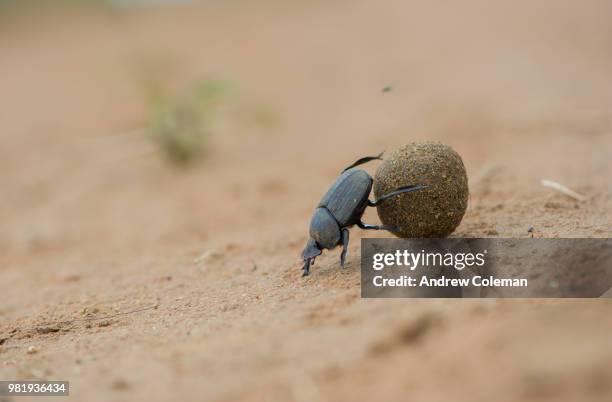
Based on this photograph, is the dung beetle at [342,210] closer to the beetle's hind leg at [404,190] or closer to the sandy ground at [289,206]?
the beetle's hind leg at [404,190]

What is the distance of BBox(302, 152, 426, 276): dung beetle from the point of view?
12.8ft

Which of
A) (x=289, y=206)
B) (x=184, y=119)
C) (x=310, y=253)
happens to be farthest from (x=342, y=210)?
(x=184, y=119)

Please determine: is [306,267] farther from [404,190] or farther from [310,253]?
[404,190]

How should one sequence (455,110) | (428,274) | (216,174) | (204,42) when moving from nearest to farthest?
(428,274), (216,174), (455,110), (204,42)

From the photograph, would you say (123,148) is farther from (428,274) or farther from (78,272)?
(428,274)

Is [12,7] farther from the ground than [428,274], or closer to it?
farther from the ground

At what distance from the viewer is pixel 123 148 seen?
33.8 feet

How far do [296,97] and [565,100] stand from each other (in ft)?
20.8

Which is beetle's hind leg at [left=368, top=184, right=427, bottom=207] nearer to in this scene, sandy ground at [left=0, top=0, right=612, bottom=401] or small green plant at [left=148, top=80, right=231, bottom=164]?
sandy ground at [left=0, top=0, right=612, bottom=401]

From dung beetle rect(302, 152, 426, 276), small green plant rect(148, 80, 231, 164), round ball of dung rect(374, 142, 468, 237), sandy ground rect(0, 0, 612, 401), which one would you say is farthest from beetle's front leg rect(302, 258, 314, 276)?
small green plant rect(148, 80, 231, 164)

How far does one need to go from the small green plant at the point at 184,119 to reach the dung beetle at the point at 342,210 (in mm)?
5067

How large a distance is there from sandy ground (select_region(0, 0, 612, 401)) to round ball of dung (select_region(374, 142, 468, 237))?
46 centimetres

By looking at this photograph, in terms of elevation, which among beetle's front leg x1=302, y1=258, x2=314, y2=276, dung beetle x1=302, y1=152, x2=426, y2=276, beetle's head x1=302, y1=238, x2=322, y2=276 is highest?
dung beetle x1=302, y1=152, x2=426, y2=276

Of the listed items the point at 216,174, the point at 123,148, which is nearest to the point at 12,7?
the point at 123,148
